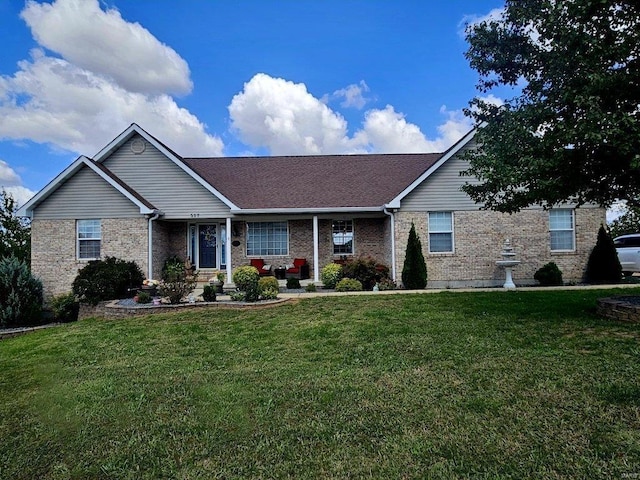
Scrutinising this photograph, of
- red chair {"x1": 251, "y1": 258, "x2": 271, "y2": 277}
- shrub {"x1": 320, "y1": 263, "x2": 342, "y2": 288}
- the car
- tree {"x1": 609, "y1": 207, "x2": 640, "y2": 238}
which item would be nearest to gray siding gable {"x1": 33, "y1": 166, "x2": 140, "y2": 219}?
red chair {"x1": 251, "y1": 258, "x2": 271, "y2": 277}

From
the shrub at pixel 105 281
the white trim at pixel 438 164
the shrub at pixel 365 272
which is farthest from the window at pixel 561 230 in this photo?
the shrub at pixel 105 281

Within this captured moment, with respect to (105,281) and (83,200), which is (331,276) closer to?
(105,281)

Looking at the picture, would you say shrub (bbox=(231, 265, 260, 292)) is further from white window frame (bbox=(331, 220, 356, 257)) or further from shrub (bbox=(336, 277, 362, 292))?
white window frame (bbox=(331, 220, 356, 257))

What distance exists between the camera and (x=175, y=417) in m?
4.16

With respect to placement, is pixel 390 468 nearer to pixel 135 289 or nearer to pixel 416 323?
pixel 416 323

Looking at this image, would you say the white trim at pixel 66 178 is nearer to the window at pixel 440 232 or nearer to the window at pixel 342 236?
the window at pixel 342 236

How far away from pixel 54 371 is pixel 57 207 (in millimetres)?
10723

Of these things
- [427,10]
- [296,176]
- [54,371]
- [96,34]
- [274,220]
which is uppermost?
[427,10]

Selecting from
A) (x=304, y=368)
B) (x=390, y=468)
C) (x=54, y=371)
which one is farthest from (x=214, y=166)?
(x=390, y=468)

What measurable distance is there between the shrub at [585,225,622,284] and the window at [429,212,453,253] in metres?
5.32

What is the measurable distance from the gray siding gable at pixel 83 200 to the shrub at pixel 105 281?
1.99m

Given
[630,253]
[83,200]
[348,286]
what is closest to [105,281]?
[83,200]

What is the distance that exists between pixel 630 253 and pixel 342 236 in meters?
12.1

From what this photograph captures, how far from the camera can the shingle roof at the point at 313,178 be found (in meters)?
16.1
